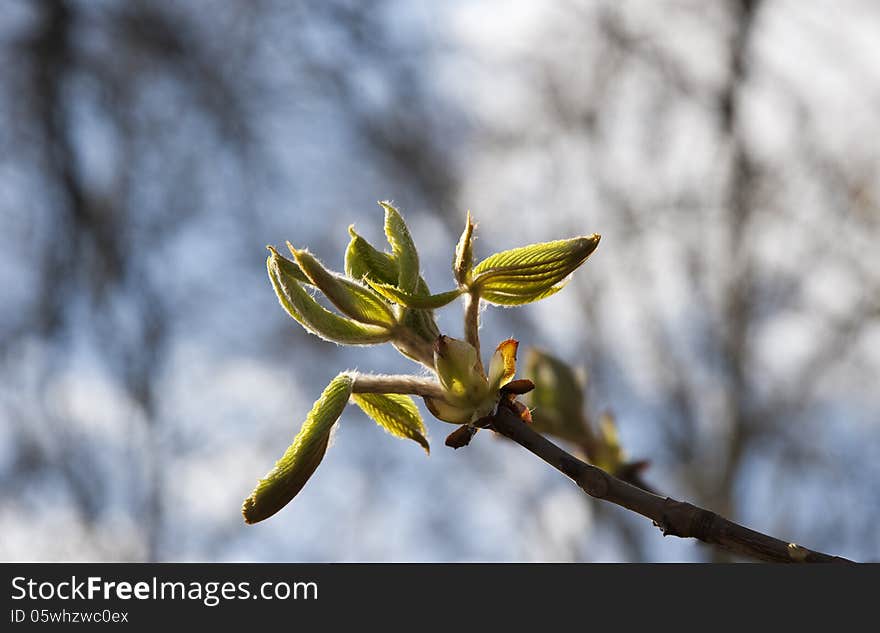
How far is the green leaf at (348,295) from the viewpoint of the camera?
18.4 inches

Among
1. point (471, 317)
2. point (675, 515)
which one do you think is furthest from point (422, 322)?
point (675, 515)

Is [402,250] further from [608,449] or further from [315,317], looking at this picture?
[608,449]

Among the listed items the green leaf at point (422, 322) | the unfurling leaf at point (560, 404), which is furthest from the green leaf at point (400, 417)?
the unfurling leaf at point (560, 404)

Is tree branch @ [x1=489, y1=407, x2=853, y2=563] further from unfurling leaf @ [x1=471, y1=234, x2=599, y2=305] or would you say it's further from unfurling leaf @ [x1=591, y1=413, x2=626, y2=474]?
unfurling leaf @ [x1=591, y1=413, x2=626, y2=474]

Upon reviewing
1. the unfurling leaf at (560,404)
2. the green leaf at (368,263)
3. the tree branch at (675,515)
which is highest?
the unfurling leaf at (560,404)

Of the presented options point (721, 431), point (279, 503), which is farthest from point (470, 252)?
point (721, 431)

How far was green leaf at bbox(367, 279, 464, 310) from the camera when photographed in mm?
474

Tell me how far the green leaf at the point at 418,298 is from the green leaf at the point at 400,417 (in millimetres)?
70

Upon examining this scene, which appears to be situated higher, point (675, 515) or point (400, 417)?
point (400, 417)

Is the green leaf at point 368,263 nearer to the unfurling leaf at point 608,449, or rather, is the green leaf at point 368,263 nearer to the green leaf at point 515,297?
the green leaf at point 515,297

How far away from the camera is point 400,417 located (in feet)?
1.77

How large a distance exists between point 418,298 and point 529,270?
61mm

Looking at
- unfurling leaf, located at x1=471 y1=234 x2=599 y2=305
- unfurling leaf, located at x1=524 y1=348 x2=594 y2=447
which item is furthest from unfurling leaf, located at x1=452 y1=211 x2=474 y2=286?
unfurling leaf, located at x1=524 y1=348 x2=594 y2=447

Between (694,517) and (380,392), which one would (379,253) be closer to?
(380,392)
